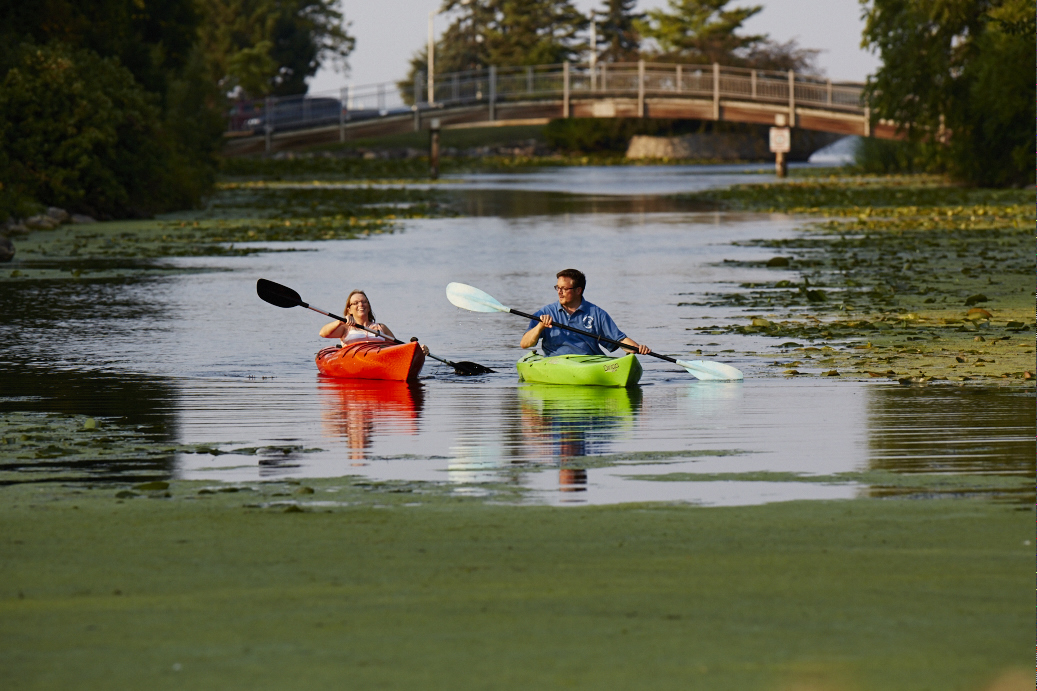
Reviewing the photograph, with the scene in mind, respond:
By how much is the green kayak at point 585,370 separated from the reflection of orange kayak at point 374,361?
37.0 inches

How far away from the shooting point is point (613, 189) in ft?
193

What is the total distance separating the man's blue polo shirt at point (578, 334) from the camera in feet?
43.6

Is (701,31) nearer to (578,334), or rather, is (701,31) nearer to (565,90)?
(565,90)

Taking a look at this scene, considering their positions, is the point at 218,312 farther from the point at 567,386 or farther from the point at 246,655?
the point at 246,655

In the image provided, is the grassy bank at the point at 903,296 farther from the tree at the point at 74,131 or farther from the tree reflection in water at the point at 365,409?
the tree at the point at 74,131

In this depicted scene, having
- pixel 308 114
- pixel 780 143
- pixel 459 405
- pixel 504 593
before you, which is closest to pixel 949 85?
pixel 780 143

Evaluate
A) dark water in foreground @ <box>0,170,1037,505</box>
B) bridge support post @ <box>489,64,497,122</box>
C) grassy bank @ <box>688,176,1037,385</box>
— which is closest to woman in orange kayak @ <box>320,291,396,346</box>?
dark water in foreground @ <box>0,170,1037,505</box>

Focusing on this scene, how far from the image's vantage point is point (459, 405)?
11.7 metres

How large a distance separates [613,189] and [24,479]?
51.2 m

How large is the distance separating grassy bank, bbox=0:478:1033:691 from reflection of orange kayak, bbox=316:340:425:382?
5.46m

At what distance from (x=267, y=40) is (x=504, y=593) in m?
95.8

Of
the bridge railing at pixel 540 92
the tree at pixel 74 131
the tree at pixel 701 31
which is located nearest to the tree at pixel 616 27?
the tree at pixel 701 31

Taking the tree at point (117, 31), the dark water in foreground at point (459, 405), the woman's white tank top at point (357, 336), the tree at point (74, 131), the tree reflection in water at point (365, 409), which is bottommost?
the tree reflection in water at point (365, 409)

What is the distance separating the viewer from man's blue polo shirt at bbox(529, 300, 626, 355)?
13.3 meters
